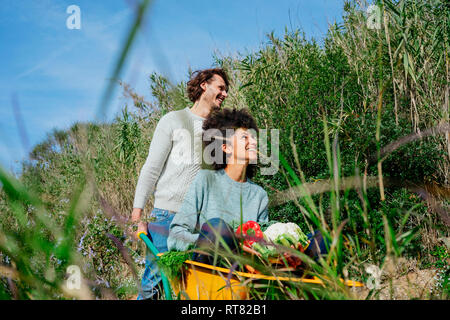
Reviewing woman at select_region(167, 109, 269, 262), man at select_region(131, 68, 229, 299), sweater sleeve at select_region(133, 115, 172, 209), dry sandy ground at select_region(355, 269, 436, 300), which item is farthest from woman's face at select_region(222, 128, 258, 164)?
dry sandy ground at select_region(355, 269, 436, 300)

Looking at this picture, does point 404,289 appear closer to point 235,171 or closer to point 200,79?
point 235,171

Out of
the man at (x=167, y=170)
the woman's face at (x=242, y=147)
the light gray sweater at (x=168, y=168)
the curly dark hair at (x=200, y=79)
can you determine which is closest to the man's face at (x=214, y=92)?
the curly dark hair at (x=200, y=79)

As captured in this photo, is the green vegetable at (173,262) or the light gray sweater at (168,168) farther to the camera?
the light gray sweater at (168,168)

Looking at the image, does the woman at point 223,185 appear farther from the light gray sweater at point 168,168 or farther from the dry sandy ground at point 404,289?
the dry sandy ground at point 404,289

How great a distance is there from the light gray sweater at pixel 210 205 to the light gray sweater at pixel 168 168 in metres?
0.30

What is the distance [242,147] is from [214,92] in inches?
30.4

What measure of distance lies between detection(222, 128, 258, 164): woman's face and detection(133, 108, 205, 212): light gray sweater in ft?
0.95

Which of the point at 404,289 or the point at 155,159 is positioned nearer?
the point at 404,289

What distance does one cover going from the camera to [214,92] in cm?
277

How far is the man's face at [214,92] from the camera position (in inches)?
109

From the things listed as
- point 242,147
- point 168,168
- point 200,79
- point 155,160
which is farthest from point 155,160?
point 200,79

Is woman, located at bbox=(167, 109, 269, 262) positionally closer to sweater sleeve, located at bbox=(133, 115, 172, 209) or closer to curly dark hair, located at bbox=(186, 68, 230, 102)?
sweater sleeve, located at bbox=(133, 115, 172, 209)
